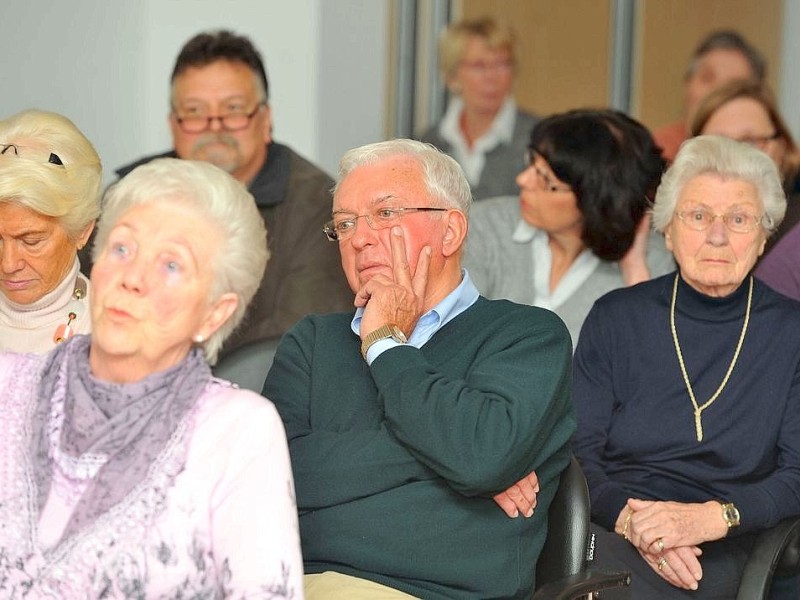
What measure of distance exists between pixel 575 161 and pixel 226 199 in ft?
5.75

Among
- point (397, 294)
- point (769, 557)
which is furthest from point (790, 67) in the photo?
point (397, 294)

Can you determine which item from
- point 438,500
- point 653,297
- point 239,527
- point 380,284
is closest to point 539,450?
point 438,500

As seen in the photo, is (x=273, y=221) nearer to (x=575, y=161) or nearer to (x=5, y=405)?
(x=575, y=161)

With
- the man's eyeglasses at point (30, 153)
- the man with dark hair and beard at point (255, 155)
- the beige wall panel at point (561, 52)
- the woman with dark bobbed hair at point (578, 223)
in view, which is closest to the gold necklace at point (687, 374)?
the woman with dark bobbed hair at point (578, 223)

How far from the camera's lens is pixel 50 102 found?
4.82 metres

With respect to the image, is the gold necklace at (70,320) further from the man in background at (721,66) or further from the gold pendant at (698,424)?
the man in background at (721,66)

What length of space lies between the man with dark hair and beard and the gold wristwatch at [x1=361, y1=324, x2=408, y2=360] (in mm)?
1232

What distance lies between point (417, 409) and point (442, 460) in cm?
9

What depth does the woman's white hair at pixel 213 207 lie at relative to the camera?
2004 mm

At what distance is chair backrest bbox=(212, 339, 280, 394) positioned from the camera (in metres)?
2.70

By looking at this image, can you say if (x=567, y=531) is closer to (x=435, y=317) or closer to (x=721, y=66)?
(x=435, y=317)

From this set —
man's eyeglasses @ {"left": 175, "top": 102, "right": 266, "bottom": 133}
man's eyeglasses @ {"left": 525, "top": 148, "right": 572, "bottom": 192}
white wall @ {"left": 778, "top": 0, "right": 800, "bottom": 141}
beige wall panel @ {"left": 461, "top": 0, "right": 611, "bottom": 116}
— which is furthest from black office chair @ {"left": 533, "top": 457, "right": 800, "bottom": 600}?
white wall @ {"left": 778, "top": 0, "right": 800, "bottom": 141}

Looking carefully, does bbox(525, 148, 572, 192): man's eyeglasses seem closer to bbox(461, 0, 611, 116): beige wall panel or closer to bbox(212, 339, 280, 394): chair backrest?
bbox(212, 339, 280, 394): chair backrest

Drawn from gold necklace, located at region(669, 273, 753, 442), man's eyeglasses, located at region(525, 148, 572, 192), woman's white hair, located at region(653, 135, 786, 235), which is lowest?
gold necklace, located at region(669, 273, 753, 442)
